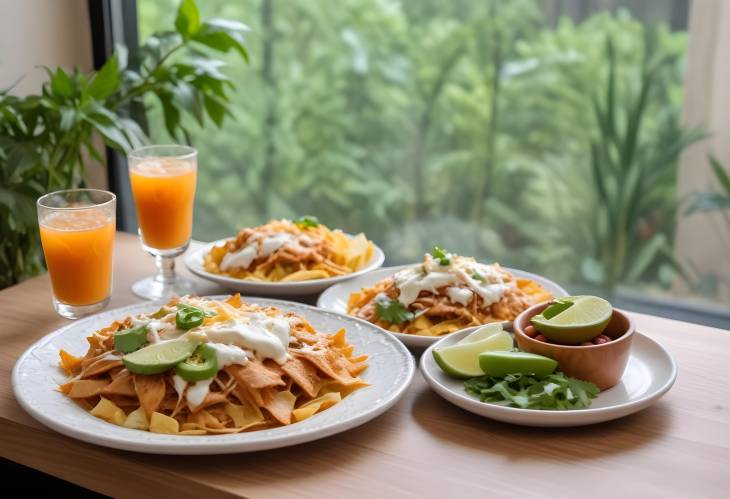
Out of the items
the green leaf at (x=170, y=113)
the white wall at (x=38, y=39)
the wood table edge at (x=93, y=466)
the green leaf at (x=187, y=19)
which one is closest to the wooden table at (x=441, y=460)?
the wood table edge at (x=93, y=466)

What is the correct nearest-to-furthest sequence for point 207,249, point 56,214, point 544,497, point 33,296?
point 544,497 < point 56,214 < point 33,296 < point 207,249

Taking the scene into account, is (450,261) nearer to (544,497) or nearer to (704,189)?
(544,497)

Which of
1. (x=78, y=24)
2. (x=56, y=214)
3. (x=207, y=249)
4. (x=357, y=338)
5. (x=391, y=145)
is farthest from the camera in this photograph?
(x=391, y=145)

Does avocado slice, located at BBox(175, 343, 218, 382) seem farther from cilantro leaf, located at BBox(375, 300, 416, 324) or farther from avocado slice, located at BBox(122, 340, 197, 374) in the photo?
cilantro leaf, located at BBox(375, 300, 416, 324)

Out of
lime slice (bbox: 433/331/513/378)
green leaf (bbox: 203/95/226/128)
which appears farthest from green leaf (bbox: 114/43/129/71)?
lime slice (bbox: 433/331/513/378)

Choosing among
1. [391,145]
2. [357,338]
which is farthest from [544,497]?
[391,145]

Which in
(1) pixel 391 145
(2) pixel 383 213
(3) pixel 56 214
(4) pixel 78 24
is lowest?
(2) pixel 383 213

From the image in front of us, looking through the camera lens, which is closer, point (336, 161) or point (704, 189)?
point (704, 189)
